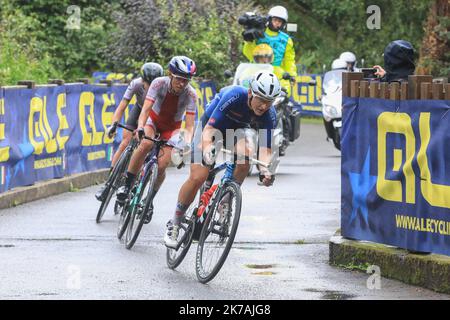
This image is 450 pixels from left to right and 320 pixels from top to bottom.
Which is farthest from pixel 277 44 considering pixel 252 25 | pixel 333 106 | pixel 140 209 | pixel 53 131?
pixel 140 209

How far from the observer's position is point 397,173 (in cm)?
1106

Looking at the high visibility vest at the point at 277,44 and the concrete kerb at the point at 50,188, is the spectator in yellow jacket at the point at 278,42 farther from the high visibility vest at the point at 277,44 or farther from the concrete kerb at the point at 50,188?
the concrete kerb at the point at 50,188

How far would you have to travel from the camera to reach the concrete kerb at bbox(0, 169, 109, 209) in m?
16.3

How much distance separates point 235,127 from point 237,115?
0.13m

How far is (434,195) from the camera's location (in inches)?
415

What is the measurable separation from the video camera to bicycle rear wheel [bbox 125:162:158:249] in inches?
344

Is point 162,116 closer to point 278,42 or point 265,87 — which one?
point 265,87

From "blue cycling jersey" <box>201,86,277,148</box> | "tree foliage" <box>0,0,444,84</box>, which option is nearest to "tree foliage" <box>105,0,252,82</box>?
"tree foliage" <box>0,0,444,84</box>

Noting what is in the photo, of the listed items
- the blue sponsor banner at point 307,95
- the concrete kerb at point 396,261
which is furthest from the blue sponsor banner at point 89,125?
the blue sponsor banner at point 307,95

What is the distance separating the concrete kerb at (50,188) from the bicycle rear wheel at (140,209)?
3527 millimetres

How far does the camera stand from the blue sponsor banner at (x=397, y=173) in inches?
414

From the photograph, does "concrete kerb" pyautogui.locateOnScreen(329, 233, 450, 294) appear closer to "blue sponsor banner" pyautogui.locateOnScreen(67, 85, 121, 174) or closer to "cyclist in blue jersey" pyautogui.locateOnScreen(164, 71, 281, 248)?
"cyclist in blue jersey" pyautogui.locateOnScreen(164, 71, 281, 248)
